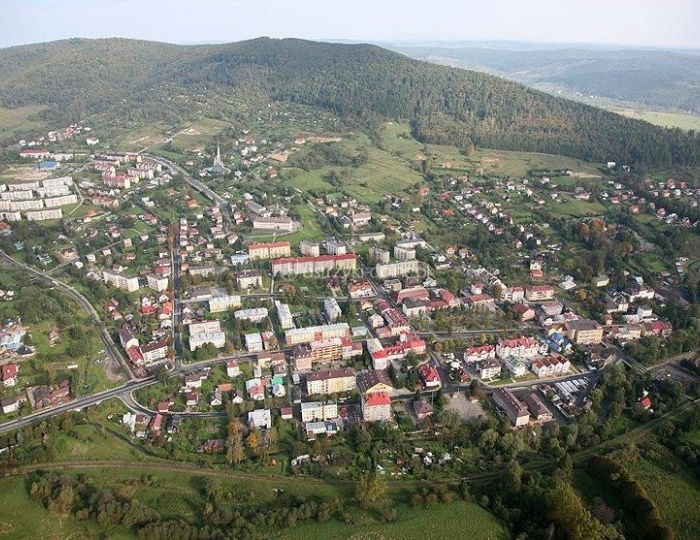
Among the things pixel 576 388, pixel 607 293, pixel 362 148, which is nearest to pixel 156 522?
pixel 576 388

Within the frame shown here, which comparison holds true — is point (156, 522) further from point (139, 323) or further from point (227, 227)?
point (227, 227)

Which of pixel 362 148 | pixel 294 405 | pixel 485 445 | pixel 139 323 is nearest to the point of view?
pixel 485 445

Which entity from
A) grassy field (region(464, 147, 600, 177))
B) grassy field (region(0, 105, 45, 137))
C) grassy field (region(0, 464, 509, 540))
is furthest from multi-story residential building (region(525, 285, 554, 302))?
grassy field (region(0, 105, 45, 137))

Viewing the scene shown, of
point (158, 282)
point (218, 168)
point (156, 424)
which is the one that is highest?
point (218, 168)

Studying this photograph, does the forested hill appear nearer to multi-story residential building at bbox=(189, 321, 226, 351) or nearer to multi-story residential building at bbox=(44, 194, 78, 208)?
multi-story residential building at bbox=(44, 194, 78, 208)

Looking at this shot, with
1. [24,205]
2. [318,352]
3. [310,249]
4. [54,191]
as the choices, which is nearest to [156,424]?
[318,352]

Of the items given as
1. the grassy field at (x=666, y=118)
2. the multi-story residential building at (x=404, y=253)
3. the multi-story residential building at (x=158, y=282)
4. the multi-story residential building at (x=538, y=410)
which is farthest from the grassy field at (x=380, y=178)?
the grassy field at (x=666, y=118)

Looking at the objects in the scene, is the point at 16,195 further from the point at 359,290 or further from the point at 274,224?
the point at 359,290
